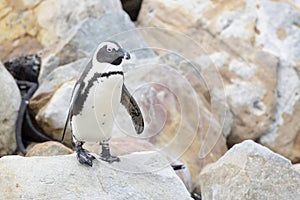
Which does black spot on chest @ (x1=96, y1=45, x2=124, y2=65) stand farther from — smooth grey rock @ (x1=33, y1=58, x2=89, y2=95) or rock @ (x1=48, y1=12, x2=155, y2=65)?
rock @ (x1=48, y1=12, x2=155, y2=65)

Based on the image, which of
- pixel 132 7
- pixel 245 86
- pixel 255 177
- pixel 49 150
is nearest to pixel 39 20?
pixel 132 7

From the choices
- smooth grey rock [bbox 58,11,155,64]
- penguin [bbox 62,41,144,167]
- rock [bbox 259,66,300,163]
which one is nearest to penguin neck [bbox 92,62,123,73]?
penguin [bbox 62,41,144,167]

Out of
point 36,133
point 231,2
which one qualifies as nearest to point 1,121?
point 36,133

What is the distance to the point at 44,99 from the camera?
158 inches

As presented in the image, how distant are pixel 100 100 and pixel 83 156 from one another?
23cm

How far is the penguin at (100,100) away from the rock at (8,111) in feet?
5.20

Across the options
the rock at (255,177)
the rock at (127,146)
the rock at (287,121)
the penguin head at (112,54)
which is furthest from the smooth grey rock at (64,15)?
the penguin head at (112,54)

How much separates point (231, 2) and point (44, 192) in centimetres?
331

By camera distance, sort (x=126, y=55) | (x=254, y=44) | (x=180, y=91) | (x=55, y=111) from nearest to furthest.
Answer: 1. (x=126, y=55)
2. (x=180, y=91)
3. (x=55, y=111)
4. (x=254, y=44)

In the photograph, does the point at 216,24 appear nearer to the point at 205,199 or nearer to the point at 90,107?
the point at 205,199

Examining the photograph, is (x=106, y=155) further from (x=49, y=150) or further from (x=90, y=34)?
(x=90, y=34)

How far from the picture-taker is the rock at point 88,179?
2.11 m

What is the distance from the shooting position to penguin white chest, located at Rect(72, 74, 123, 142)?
2.12 metres

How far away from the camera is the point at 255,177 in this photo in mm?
2707
